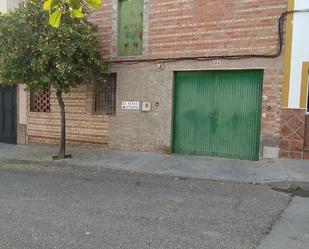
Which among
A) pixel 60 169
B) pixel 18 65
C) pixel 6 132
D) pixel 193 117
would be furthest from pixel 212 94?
pixel 6 132

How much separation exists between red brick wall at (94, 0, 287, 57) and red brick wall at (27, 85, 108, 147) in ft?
8.62

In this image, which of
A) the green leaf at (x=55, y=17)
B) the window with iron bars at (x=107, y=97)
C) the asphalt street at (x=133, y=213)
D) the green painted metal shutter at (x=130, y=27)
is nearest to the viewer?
the green leaf at (x=55, y=17)

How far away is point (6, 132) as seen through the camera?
530 inches

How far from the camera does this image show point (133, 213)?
5215mm

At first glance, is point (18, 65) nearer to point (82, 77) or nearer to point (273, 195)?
point (82, 77)

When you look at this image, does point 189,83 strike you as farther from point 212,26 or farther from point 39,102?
point 39,102

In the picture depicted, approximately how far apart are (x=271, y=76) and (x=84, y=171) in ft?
17.8

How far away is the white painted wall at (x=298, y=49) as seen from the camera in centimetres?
852

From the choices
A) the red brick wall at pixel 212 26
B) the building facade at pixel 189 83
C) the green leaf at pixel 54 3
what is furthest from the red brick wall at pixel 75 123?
the green leaf at pixel 54 3

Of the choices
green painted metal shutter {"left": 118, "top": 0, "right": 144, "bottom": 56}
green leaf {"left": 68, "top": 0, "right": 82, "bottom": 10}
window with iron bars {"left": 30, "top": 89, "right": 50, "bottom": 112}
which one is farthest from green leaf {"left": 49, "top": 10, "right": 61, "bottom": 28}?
window with iron bars {"left": 30, "top": 89, "right": 50, "bottom": 112}

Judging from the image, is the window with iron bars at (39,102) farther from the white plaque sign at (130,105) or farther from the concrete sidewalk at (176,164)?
the white plaque sign at (130,105)

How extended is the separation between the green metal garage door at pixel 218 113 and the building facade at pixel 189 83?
0.09ft

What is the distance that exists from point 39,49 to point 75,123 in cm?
375

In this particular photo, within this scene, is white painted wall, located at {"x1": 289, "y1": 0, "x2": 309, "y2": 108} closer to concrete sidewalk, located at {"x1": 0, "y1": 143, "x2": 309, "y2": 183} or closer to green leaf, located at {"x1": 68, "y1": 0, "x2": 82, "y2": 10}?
concrete sidewalk, located at {"x1": 0, "y1": 143, "x2": 309, "y2": 183}
